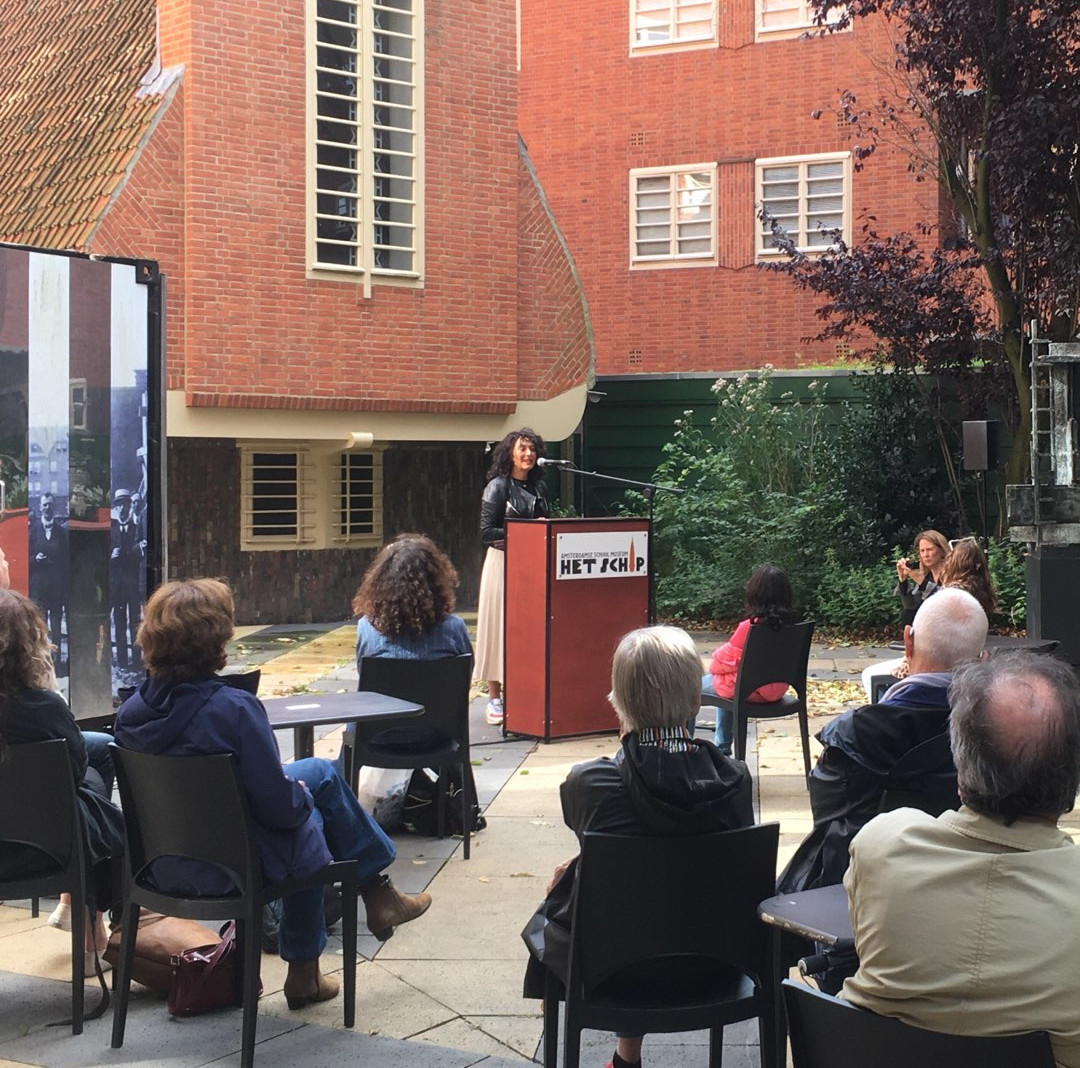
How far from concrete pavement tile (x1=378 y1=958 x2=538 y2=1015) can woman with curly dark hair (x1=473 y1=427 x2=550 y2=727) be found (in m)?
4.48

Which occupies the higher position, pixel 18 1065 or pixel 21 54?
pixel 21 54

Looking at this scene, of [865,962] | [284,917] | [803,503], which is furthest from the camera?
[803,503]

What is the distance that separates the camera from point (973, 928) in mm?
2586

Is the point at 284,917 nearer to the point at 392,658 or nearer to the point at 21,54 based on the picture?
the point at 392,658

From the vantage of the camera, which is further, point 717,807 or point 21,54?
point 21,54

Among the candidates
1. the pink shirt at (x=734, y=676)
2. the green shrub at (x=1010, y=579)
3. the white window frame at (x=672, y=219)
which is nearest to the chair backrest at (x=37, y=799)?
the pink shirt at (x=734, y=676)

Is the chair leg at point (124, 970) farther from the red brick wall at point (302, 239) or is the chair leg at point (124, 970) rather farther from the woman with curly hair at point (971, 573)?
the red brick wall at point (302, 239)

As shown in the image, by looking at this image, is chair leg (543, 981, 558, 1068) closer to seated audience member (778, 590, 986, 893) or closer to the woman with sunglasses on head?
seated audience member (778, 590, 986, 893)

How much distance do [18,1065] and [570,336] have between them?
13.3 meters

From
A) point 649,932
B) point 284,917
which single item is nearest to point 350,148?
point 284,917

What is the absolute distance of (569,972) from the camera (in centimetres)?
351

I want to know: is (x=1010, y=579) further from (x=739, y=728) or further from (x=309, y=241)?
(x=739, y=728)

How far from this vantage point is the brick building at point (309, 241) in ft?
47.1

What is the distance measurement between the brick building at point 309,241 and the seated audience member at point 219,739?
10.1 metres
